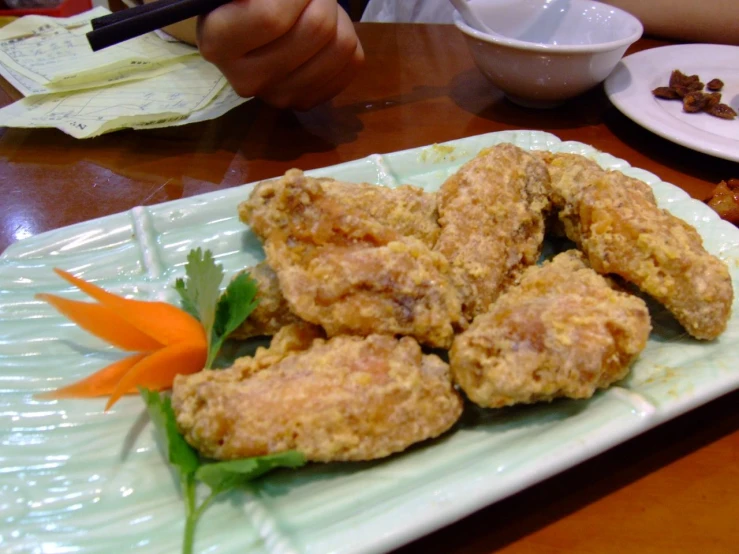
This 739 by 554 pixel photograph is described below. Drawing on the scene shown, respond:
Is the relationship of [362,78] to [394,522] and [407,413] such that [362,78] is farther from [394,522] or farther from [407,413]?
[394,522]

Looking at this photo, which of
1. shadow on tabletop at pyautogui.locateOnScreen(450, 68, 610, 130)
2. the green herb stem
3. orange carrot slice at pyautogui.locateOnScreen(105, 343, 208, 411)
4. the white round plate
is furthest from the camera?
shadow on tabletop at pyautogui.locateOnScreen(450, 68, 610, 130)

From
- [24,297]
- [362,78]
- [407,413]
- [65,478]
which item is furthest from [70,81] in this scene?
[407,413]

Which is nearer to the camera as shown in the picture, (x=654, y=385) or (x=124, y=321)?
(x=654, y=385)

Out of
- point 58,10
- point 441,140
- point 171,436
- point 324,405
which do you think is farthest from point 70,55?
point 324,405

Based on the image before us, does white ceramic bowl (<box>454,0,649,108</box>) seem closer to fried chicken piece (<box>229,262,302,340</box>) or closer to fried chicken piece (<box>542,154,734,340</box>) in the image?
fried chicken piece (<box>542,154,734,340</box>)

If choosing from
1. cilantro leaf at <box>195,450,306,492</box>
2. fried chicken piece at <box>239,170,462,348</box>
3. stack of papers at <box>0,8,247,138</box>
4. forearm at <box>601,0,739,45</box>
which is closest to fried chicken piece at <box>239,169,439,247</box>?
fried chicken piece at <box>239,170,462,348</box>

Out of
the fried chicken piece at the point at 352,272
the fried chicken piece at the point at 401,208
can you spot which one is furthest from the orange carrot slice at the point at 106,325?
the fried chicken piece at the point at 401,208
